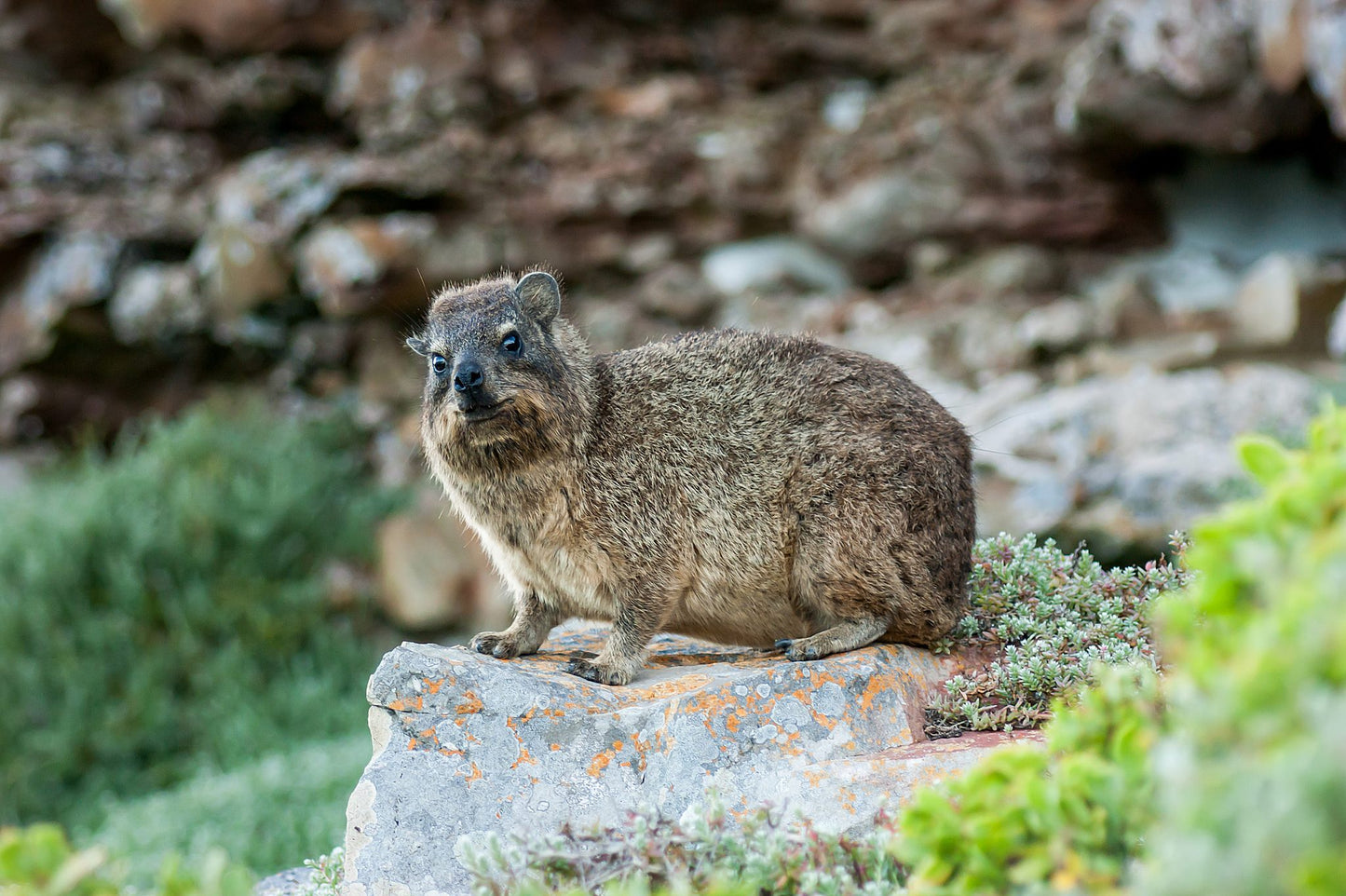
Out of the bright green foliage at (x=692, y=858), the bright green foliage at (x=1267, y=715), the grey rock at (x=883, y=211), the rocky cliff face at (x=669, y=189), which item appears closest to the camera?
the bright green foliage at (x=1267, y=715)

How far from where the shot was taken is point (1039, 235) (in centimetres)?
1262

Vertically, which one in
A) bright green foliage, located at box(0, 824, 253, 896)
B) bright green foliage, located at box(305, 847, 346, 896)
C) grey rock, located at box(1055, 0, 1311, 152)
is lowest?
bright green foliage, located at box(305, 847, 346, 896)

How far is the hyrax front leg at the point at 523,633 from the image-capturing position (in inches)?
206

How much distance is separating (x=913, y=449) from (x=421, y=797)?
246cm

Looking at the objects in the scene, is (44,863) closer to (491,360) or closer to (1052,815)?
(1052,815)

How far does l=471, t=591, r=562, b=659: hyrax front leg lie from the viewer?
17.2ft

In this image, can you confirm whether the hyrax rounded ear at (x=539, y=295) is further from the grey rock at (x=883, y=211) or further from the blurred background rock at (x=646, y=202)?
the grey rock at (x=883, y=211)

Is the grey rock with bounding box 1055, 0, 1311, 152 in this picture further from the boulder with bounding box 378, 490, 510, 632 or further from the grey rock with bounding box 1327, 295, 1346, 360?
the boulder with bounding box 378, 490, 510, 632

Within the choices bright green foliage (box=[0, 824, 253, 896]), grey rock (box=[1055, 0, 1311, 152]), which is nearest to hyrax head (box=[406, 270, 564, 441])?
bright green foliage (box=[0, 824, 253, 896])

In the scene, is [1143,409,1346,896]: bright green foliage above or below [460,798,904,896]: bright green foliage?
above

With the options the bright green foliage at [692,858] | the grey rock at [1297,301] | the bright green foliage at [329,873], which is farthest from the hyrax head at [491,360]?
the grey rock at [1297,301]

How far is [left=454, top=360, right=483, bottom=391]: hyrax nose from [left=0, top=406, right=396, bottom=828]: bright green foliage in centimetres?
733

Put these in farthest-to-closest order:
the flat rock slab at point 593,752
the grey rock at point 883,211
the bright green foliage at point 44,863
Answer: the grey rock at point 883,211 < the flat rock slab at point 593,752 < the bright green foliage at point 44,863

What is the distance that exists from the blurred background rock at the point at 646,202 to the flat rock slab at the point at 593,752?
21.3 ft
